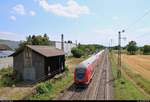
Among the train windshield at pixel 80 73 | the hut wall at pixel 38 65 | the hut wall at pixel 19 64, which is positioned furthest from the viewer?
the hut wall at pixel 19 64

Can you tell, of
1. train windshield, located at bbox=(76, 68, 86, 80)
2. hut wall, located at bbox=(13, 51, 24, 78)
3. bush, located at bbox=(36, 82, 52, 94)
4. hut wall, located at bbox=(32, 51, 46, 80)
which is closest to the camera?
bush, located at bbox=(36, 82, 52, 94)

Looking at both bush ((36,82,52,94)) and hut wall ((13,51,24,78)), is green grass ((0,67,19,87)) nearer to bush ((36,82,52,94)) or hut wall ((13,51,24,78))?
hut wall ((13,51,24,78))

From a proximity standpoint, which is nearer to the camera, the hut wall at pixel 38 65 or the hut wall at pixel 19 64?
the hut wall at pixel 38 65

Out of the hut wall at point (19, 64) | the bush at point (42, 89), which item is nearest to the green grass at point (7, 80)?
the hut wall at point (19, 64)

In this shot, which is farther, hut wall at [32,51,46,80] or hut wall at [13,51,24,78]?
hut wall at [13,51,24,78]

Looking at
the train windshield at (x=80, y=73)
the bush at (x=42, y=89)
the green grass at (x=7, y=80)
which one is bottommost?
the green grass at (x=7, y=80)

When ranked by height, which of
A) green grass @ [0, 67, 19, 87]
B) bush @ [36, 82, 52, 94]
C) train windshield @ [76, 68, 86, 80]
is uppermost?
train windshield @ [76, 68, 86, 80]

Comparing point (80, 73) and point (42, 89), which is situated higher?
point (80, 73)

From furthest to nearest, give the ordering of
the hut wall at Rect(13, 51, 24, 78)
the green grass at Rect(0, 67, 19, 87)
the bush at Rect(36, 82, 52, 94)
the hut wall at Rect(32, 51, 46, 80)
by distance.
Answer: the hut wall at Rect(13, 51, 24, 78) → the hut wall at Rect(32, 51, 46, 80) → the green grass at Rect(0, 67, 19, 87) → the bush at Rect(36, 82, 52, 94)

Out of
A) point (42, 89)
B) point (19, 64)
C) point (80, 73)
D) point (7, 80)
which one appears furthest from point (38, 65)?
point (42, 89)

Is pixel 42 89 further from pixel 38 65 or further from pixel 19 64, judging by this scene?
pixel 19 64

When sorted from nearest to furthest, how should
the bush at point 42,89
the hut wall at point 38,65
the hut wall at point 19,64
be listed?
the bush at point 42,89, the hut wall at point 38,65, the hut wall at point 19,64

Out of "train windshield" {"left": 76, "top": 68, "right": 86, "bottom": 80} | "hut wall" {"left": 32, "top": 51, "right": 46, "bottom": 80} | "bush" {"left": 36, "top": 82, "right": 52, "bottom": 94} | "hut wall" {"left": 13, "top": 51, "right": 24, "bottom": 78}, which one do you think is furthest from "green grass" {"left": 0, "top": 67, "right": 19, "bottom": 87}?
"train windshield" {"left": 76, "top": 68, "right": 86, "bottom": 80}

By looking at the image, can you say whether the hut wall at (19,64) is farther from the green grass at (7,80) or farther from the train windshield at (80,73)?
the train windshield at (80,73)
